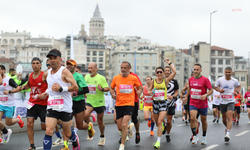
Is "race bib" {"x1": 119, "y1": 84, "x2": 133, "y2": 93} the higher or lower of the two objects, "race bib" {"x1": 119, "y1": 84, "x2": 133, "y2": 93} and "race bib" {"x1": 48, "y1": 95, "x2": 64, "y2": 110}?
the higher

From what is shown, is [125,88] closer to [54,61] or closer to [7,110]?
[54,61]

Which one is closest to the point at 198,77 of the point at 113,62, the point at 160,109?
the point at 160,109

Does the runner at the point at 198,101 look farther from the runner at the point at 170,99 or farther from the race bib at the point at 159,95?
the race bib at the point at 159,95

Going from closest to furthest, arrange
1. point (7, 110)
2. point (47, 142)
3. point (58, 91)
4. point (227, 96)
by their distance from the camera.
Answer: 1. point (47, 142)
2. point (58, 91)
3. point (7, 110)
4. point (227, 96)

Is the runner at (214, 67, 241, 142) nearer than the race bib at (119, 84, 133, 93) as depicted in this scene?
No

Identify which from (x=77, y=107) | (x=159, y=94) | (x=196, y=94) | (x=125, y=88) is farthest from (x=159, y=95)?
(x=77, y=107)

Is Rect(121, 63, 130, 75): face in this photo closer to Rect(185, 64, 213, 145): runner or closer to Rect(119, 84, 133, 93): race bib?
Rect(119, 84, 133, 93): race bib

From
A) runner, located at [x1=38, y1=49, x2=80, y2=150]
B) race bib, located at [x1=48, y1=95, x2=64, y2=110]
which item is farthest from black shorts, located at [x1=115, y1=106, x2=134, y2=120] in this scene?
race bib, located at [x1=48, y1=95, x2=64, y2=110]

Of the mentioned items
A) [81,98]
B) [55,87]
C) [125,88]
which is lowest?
[81,98]

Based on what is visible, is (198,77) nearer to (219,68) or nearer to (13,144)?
(13,144)

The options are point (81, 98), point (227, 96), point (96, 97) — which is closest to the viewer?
point (81, 98)

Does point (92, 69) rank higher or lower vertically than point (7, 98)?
higher

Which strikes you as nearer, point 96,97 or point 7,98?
point 7,98

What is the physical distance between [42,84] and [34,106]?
51cm
